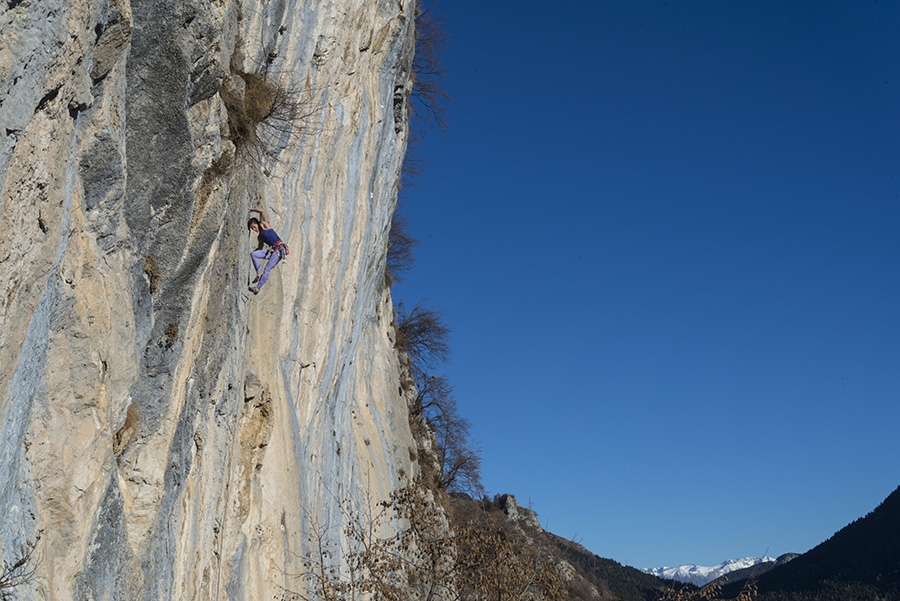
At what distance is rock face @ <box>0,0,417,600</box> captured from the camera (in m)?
5.55

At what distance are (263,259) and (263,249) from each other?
6.1 inches

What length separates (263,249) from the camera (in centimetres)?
1220

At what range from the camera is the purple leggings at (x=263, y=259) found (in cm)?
1200

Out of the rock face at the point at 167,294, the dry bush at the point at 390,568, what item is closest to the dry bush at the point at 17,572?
the rock face at the point at 167,294

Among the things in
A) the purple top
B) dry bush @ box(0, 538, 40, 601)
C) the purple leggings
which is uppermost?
the purple top

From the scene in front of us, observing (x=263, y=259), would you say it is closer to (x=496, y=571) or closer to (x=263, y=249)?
(x=263, y=249)

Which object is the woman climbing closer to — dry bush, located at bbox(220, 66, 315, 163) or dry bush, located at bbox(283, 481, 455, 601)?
dry bush, located at bbox(220, 66, 315, 163)

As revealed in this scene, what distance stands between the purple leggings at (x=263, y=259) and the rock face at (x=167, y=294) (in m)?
0.49

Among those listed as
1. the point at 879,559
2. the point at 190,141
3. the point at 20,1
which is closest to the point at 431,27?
the point at 190,141

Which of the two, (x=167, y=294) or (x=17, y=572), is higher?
(x=167, y=294)

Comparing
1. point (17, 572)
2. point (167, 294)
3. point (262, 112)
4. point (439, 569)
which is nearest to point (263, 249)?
point (262, 112)

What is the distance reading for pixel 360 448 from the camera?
62.8 ft

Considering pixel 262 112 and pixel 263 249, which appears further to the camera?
pixel 263 249

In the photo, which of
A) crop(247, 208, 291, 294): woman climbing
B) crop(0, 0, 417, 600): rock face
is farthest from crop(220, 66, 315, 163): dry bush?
crop(247, 208, 291, 294): woman climbing
